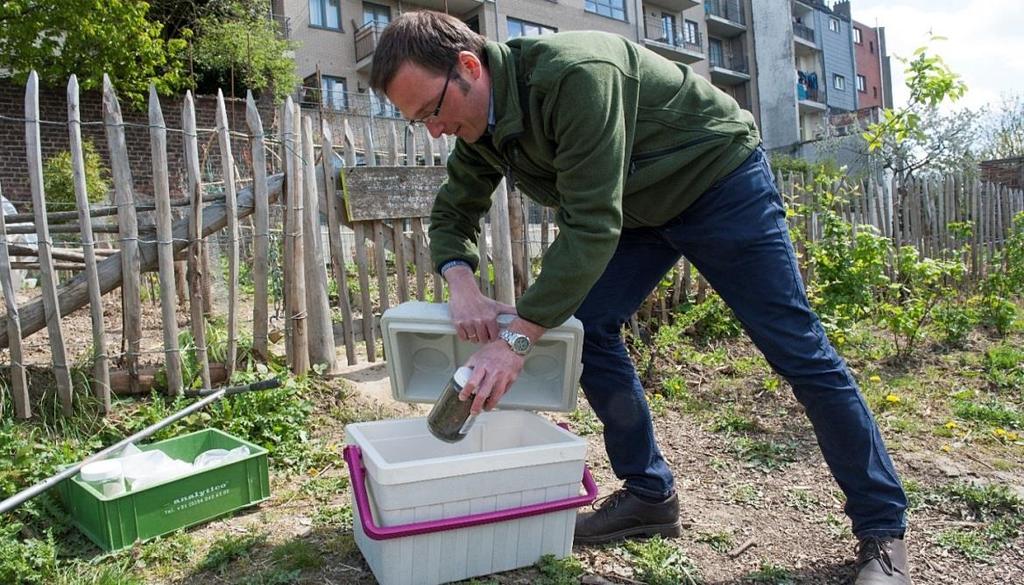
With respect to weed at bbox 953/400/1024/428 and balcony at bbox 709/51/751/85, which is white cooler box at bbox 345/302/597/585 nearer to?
weed at bbox 953/400/1024/428

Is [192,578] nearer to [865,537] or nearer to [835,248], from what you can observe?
[865,537]

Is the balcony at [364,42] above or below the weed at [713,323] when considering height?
above

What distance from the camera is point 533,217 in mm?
6547

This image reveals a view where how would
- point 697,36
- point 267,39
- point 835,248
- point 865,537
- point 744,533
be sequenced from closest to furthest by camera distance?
point 865,537, point 744,533, point 835,248, point 267,39, point 697,36

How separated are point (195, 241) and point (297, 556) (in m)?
2.16

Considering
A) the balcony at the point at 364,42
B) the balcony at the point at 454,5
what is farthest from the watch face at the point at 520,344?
the balcony at the point at 454,5

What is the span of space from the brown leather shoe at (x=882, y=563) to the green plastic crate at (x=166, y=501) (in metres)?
2.11

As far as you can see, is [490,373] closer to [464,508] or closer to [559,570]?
[464,508]

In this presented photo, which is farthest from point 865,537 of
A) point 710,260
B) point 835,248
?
point 835,248

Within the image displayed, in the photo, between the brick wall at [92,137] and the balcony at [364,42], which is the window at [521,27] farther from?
the brick wall at [92,137]

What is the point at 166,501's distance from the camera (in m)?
2.59

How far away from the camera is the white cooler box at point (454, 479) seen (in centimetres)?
202

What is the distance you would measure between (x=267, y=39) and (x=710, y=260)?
54.3 feet

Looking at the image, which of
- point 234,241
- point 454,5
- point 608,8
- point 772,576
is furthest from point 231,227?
point 608,8
